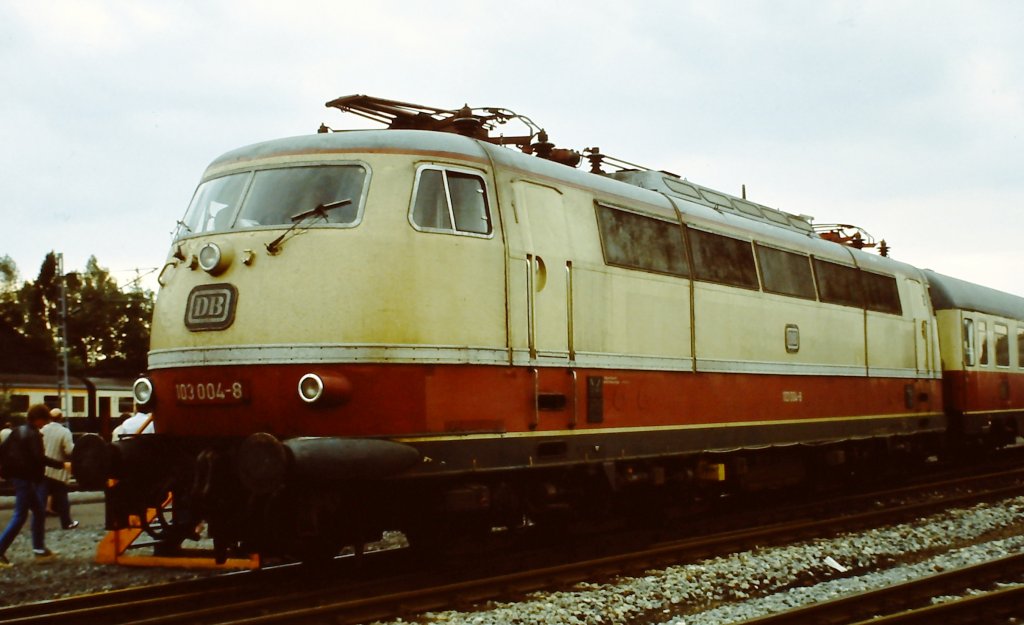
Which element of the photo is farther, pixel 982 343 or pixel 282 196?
pixel 982 343

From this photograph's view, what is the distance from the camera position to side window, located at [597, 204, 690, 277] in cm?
985

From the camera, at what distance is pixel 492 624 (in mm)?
7234

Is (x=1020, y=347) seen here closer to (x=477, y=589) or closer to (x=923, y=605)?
(x=923, y=605)

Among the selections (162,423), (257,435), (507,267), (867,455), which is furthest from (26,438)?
(867,455)

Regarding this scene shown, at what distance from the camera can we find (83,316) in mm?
77000

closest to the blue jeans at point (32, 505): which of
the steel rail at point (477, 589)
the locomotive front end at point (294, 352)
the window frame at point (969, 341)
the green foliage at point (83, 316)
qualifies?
the locomotive front end at point (294, 352)

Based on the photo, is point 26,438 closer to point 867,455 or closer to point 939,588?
point 939,588

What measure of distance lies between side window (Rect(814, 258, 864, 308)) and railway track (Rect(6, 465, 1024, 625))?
12.9 feet

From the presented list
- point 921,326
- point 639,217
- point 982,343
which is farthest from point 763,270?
point 982,343

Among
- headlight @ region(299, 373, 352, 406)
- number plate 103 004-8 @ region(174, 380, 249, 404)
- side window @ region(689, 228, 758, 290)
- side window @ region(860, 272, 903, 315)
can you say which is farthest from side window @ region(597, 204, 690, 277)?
side window @ region(860, 272, 903, 315)

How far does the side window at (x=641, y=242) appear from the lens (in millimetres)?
9852

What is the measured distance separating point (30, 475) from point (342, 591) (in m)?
4.77

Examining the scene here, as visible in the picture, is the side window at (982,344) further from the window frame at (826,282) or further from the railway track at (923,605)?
the railway track at (923,605)

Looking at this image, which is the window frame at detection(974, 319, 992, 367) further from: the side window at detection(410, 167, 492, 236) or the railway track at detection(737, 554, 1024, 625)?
the side window at detection(410, 167, 492, 236)
